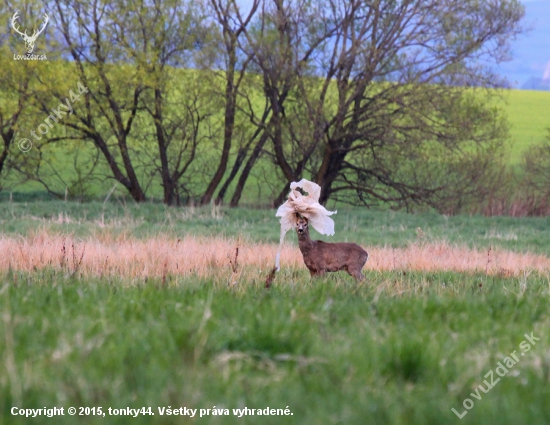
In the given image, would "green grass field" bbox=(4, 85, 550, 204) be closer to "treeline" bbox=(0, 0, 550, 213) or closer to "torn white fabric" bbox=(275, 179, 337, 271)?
"treeline" bbox=(0, 0, 550, 213)

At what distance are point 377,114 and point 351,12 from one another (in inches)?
145

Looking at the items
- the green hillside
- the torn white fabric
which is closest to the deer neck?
the torn white fabric

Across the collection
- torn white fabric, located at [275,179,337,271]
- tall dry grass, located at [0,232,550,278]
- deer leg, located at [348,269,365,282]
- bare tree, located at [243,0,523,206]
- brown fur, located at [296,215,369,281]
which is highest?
bare tree, located at [243,0,523,206]

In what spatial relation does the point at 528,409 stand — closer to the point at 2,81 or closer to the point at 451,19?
the point at 451,19

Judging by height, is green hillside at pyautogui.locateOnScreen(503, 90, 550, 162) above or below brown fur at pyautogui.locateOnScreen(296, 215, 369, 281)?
above

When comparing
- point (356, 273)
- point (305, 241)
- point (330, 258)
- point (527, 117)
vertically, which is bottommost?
point (356, 273)

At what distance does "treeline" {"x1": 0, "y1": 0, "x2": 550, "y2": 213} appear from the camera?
25.0 metres

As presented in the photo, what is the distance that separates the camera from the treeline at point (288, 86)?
25.0 meters

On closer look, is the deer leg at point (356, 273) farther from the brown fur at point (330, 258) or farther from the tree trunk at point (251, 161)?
the tree trunk at point (251, 161)

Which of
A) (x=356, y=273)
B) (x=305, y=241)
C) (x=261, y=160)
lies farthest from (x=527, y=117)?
(x=305, y=241)

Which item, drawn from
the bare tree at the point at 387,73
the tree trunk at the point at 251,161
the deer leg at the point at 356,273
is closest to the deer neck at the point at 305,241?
the deer leg at the point at 356,273

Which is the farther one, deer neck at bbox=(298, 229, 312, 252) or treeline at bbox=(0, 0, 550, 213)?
treeline at bbox=(0, 0, 550, 213)

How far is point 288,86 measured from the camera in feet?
86.9

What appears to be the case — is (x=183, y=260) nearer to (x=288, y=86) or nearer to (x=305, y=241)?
(x=305, y=241)
